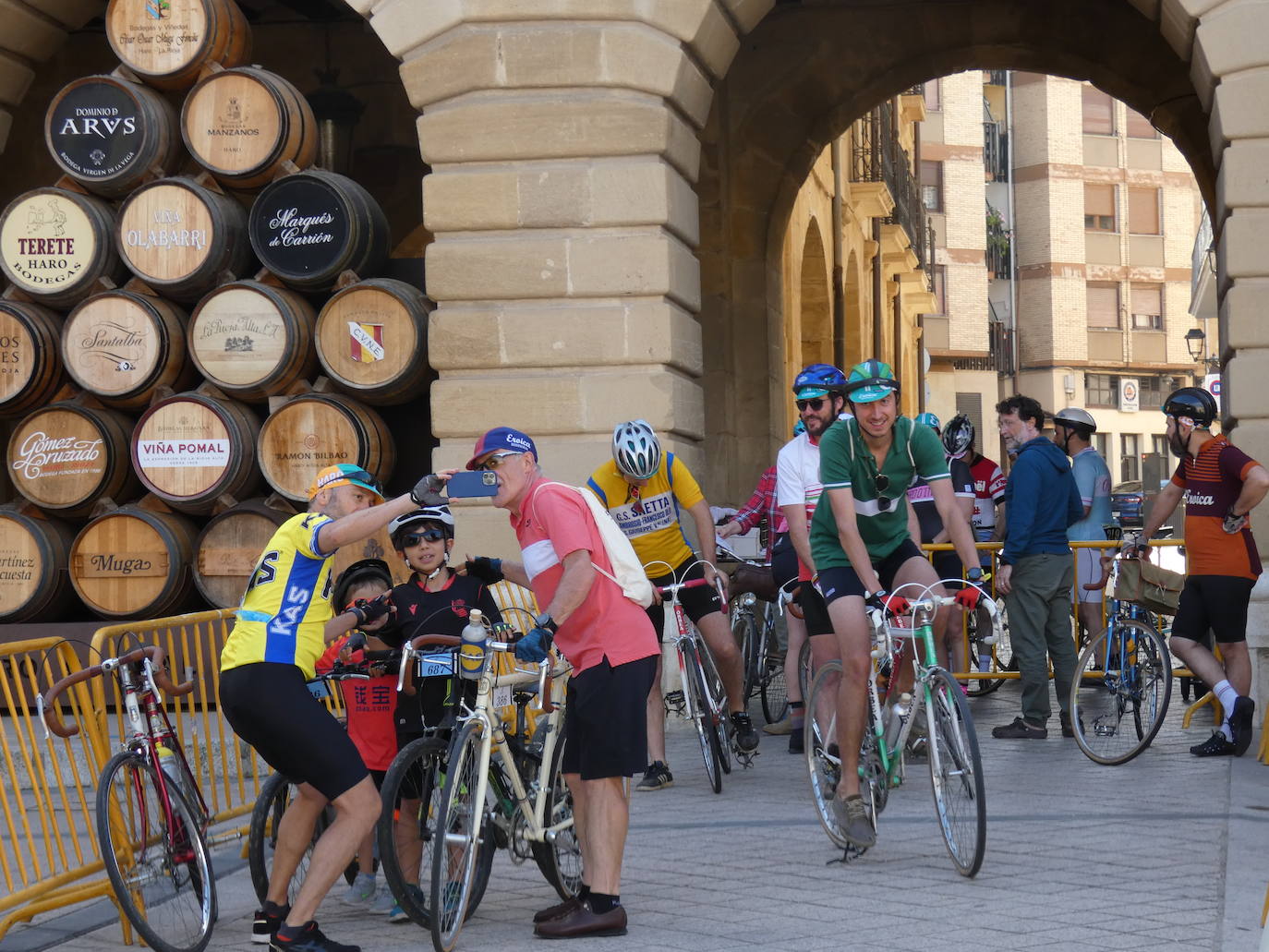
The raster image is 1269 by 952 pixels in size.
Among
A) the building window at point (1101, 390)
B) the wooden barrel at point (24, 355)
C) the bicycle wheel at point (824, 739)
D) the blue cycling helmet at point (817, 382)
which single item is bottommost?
the bicycle wheel at point (824, 739)

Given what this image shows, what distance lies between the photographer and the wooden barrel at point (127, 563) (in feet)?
33.9

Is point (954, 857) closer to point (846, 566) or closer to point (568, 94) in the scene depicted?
point (846, 566)

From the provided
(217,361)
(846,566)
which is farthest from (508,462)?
(217,361)

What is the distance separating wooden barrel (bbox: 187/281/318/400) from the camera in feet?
33.5

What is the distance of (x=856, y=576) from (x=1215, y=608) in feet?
10.5

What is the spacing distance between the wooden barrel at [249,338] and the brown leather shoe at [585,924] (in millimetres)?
5274

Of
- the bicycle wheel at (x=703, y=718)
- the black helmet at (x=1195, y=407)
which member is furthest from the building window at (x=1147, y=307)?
the bicycle wheel at (x=703, y=718)

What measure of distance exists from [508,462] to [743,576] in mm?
4999

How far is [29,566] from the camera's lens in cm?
1048

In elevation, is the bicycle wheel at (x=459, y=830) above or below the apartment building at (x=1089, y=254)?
below

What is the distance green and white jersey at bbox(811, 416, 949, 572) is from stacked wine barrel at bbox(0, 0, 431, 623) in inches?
158

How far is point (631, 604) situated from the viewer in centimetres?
577

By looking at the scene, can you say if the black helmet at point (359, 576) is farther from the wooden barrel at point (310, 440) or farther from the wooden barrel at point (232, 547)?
the wooden barrel at point (232, 547)

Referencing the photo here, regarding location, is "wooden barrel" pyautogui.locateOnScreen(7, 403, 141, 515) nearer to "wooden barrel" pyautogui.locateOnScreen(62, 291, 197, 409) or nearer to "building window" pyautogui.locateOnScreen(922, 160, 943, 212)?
"wooden barrel" pyautogui.locateOnScreen(62, 291, 197, 409)
